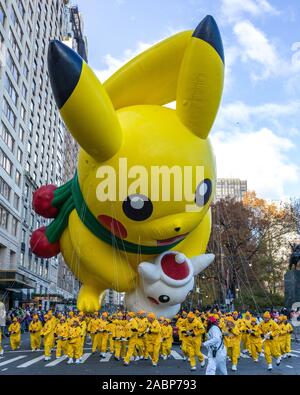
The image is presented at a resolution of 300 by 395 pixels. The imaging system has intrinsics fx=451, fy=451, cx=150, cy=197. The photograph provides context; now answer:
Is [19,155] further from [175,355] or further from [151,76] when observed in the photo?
[151,76]

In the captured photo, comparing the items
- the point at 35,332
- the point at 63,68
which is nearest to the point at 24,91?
Answer: the point at 35,332

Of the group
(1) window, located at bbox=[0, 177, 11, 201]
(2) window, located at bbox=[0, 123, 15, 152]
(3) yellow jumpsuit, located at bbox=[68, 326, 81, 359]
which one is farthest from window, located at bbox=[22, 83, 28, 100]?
(3) yellow jumpsuit, located at bbox=[68, 326, 81, 359]

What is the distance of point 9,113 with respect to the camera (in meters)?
38.2

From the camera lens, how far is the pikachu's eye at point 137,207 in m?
10.3

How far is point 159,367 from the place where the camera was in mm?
13141

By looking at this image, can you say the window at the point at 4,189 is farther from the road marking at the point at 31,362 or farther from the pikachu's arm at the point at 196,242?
the pikachu's arm at the point at 196,242

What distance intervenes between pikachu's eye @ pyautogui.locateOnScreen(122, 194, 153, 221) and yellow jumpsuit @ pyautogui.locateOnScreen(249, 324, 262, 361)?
6009 mm

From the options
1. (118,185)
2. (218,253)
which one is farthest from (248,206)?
(118,185)

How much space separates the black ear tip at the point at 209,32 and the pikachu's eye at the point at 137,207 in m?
3.63

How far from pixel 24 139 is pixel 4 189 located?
28.1ft

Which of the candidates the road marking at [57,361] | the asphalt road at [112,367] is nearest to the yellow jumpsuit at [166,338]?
the asphalt road at [112,367]

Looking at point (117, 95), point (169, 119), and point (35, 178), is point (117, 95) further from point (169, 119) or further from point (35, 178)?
point (35, 178)

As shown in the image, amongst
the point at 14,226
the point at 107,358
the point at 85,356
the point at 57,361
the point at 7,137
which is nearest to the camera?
the point at 57,361

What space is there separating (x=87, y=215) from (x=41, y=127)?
4283 cm
